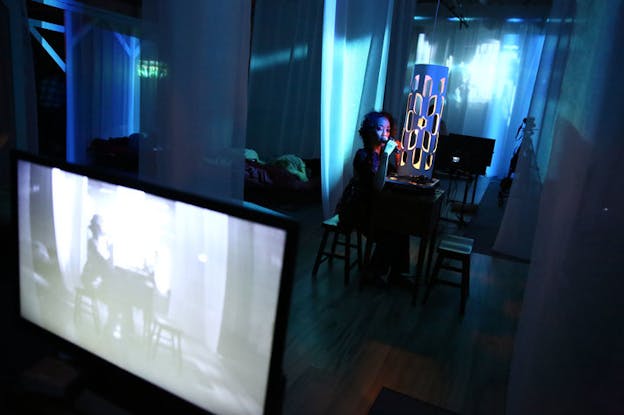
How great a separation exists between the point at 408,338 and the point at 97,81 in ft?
20.6

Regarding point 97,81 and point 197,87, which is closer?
point 197,87

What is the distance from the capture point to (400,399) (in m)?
1.14

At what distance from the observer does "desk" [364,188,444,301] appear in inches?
122

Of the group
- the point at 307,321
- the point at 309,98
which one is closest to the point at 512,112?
the point at 309,98

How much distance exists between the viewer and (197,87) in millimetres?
1926

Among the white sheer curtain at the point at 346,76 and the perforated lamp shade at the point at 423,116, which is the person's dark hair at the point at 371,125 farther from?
the white sheer curtain at the point at 346,76

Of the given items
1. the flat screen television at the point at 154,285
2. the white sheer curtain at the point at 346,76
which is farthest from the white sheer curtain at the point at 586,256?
the white sheer curtain at the point at 346,76

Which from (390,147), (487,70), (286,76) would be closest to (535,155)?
(390,147)

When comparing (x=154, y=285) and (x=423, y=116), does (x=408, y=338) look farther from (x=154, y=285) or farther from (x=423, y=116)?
(x=154, y=285)

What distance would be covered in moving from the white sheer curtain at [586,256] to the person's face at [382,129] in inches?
63.9

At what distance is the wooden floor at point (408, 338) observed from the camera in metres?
2.31

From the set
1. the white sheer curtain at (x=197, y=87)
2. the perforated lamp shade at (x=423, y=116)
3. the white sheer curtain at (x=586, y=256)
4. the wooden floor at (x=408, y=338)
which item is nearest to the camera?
the white sheer curtain at (x=586, y=256)

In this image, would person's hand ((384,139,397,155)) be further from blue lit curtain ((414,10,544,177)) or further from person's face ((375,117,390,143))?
blue lit curtain ((414,10,544,177))

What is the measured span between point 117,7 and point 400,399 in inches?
256
